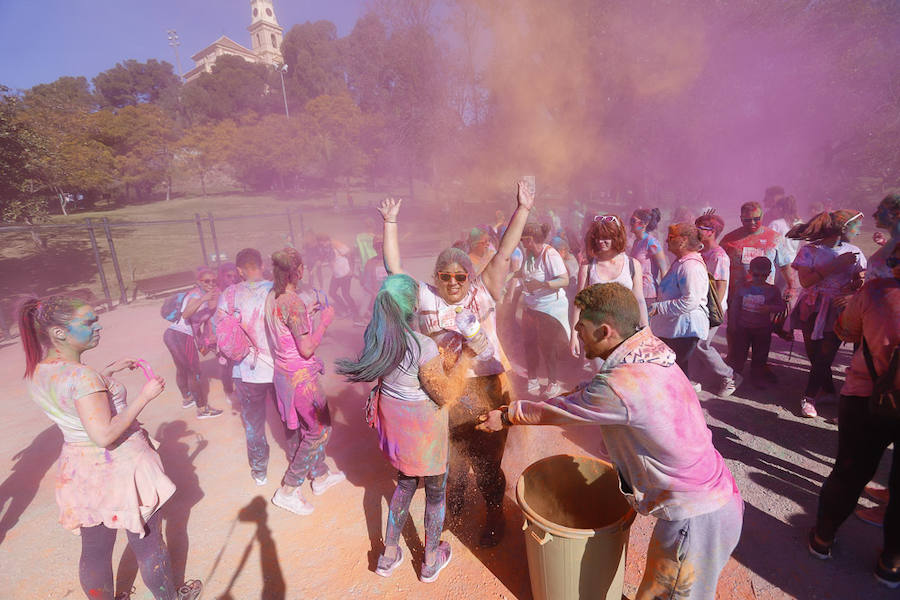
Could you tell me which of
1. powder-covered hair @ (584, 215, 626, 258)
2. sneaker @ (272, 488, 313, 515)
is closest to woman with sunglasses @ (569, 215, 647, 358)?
powder-covered hair @ (584, 215, 626, 258)

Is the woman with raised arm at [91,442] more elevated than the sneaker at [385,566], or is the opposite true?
the woman with raised arm at [91,442]

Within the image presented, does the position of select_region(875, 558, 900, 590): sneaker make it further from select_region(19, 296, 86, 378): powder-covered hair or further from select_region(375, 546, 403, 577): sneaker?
select_region(19, 296, 86, 378): powder-covered hair

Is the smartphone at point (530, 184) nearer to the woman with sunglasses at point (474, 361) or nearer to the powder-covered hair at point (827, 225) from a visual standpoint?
the woman with sunglasses at point (474, 361)

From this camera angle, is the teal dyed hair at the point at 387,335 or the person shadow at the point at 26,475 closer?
the teal dyed hair at the point at 387,335

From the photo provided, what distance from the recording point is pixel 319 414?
10.8ft

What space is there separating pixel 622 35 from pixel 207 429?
19.4m

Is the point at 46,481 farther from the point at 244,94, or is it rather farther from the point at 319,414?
the point at 244,94

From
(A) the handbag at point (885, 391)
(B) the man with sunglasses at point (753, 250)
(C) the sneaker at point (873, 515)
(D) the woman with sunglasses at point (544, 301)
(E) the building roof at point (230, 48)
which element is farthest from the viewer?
(E) the building roof at point (230, 48)

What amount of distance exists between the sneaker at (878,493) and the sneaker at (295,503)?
4.47m

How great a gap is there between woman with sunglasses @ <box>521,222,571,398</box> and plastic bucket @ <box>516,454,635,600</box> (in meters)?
2.37

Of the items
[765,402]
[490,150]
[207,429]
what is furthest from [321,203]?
[765,402]

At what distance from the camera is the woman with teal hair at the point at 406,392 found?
7.47 feet

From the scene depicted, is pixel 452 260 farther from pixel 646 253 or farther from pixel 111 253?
pixel 111 253

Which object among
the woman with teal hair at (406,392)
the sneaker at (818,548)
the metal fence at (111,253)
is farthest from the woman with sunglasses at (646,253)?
the metal fence at (111,253)
